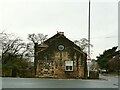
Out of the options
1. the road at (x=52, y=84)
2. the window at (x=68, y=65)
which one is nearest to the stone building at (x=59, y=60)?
the window at (x=68, y=65)

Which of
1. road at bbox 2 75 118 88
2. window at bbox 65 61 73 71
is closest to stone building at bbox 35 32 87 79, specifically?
window at bbox 65 61 73 71

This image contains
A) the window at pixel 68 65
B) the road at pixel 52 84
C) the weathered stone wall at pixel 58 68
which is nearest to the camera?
the road at pixel 52 84

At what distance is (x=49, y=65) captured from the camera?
51.4 meters

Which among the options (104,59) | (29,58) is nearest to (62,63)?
(29,58)

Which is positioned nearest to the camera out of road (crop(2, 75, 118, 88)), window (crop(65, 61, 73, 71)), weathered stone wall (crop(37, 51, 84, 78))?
road (crop(2, 75, 118, 88))

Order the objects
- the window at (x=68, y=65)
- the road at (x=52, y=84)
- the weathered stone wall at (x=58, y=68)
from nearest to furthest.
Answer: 1. the road at (x=52, y=84)
2. the weathered stone wall at (x=58, y=68)
3. the window at (x=68, y=65)

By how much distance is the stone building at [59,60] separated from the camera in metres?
51.4

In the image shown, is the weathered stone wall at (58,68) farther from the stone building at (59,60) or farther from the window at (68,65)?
the window at (68,65)

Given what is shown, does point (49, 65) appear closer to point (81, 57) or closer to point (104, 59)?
point (81, 57)

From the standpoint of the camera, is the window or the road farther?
the window

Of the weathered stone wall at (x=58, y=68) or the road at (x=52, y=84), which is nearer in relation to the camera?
the road at (x=52, y=84)

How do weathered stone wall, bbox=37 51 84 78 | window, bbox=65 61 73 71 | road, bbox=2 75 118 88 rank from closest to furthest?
road, bbox=2 75 118 88 → weathered stone wall, bbox=37 51 84 78 → window, bbox=65 61 73 71

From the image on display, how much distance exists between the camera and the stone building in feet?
169

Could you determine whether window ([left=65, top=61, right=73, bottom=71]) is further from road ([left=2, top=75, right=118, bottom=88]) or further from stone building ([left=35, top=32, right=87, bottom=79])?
road ([left=2, top=75, right=118, bottom=88])
